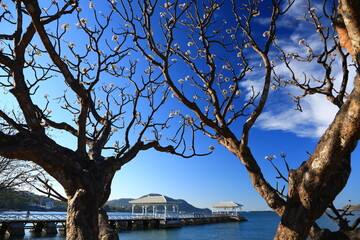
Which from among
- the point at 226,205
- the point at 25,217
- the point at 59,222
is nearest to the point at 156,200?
the point at 59,222

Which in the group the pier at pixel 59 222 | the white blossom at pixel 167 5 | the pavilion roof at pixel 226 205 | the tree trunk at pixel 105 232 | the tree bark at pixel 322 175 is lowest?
the pier at pixel 59 222

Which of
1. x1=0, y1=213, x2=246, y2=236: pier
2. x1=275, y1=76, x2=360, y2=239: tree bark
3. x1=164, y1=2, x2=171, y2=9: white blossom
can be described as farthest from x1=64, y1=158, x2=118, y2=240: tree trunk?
x1=0, y1=213, x2=246, y2=236: pier

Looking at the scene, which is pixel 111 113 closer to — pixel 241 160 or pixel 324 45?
pixel 241 160

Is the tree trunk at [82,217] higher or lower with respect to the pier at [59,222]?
higher

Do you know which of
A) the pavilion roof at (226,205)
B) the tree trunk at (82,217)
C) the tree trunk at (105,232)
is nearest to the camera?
the tree trunk at (82,217)

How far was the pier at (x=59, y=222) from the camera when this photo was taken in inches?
1309

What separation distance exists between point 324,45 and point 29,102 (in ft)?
17.9

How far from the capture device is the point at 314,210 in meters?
2.51

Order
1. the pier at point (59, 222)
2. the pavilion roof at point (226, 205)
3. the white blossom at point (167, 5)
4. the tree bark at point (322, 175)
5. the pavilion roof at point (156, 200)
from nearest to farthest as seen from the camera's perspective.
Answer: the tree bark at point (322, 175) < the white blossom at point (167, 5) < the pier at point (59, 222) < the pavilion roof at point (156, 200) < the pavilion roof at point (226, 205)

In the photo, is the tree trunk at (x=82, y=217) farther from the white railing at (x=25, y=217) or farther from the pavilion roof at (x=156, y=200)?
the pavilion roof at (x=156, y=200)

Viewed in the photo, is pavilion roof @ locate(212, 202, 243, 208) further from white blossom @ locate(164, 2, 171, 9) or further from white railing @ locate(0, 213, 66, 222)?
white blossom @ locate(164, 2, 171, 9)

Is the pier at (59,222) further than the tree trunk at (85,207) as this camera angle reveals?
Yes

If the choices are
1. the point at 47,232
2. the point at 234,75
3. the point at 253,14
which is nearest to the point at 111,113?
the point at 234,75

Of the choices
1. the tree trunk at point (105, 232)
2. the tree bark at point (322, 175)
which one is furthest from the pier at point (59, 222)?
the tree bark at point (322, 175)
